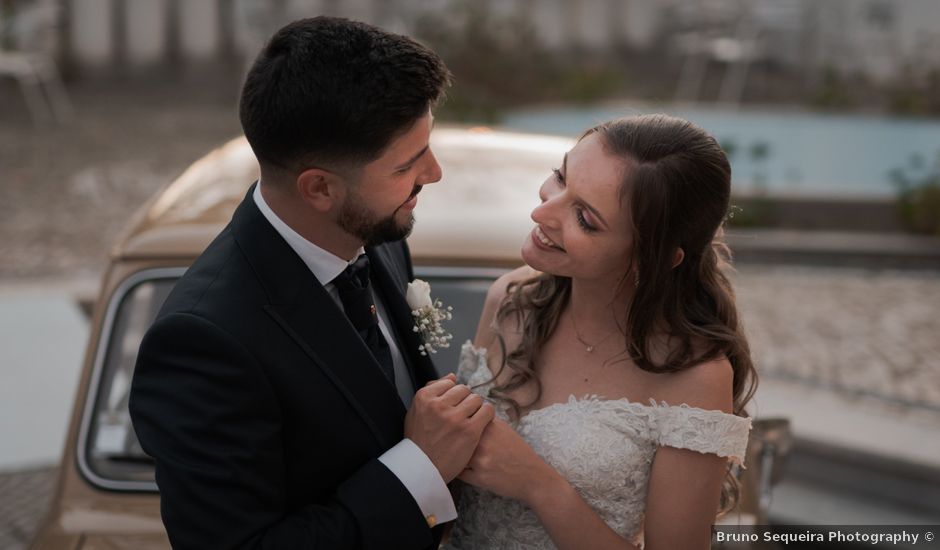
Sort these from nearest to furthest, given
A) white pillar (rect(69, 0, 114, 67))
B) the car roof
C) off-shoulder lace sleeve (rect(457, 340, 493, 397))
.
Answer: off-shoulder lace sleeve (rect(457, 340, 493, 397)), the car roof, white pillar (rect(69, 0, 114, 67))

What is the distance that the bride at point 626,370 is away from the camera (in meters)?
2.17

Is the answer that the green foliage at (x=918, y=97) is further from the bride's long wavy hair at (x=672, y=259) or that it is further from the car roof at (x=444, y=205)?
the bride's long wavy hair at (x=672, y=259)

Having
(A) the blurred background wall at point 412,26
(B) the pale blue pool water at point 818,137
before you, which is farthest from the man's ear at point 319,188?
(A) the blurred background wall at point 412,26

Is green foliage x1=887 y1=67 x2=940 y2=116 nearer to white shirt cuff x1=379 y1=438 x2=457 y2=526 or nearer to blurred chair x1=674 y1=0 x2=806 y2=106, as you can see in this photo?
blurred chair x1=674 y1=0 x2=806 y2=106

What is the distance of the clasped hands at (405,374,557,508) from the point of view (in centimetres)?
205

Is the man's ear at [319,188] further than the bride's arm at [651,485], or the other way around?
the bride's arm at [651,485]

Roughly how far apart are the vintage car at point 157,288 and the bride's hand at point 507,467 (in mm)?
755

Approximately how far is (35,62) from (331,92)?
12549 millimetres

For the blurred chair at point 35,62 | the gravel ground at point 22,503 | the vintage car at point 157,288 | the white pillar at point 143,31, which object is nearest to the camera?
the vintage car at point 157,288

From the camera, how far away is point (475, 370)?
8.38 feet

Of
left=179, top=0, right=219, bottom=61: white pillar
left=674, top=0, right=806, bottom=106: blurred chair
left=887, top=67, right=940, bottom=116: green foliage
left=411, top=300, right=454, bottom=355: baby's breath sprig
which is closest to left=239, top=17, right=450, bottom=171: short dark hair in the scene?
left=411, top=300, right=454, bottom=355: baby's breath sprig

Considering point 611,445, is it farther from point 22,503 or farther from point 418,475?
point 22,503

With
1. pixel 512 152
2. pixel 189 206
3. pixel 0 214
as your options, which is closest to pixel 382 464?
pixel 189 206

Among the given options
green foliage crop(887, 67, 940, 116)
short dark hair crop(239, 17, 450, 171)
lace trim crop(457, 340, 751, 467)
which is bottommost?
green foliage crop(887, 67, 940, 116)
